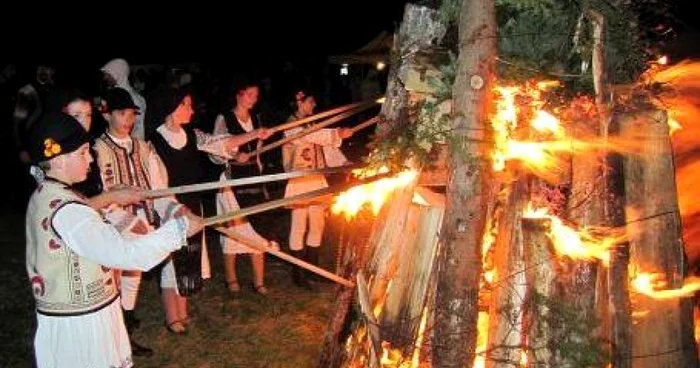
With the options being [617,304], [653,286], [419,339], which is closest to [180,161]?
[419,339]

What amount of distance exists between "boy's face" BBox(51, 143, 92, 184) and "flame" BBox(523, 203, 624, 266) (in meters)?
2.65

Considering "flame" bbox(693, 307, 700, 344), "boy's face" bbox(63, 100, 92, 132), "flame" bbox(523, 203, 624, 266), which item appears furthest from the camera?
"boy's face" bbox(63, 100, 92, 132)

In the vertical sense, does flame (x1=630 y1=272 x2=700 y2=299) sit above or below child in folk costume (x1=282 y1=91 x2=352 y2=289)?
below

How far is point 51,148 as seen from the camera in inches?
148

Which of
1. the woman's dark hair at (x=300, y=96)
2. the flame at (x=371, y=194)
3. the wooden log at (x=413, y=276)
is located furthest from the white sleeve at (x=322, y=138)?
the wooden log at (x=413, y=276)

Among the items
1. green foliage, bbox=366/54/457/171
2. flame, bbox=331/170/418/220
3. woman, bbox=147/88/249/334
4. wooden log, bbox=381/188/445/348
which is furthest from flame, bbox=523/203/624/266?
woman, bbox=147/88/249/334

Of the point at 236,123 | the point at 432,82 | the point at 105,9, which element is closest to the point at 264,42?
the point at 105,9

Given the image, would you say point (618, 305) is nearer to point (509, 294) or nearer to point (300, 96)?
point (509, 294)

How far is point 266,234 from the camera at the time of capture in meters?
10.6

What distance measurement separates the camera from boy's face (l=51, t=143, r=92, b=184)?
382 centimetres

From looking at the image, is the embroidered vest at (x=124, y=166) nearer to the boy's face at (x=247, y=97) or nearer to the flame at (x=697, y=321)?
the boy's face at (x=247, y=97)

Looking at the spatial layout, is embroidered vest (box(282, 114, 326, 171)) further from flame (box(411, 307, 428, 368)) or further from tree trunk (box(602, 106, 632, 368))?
tree trunk (box(602, 106, 632, 368))

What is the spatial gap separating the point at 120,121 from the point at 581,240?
3.90 metres

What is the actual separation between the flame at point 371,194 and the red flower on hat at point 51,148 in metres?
1.91
